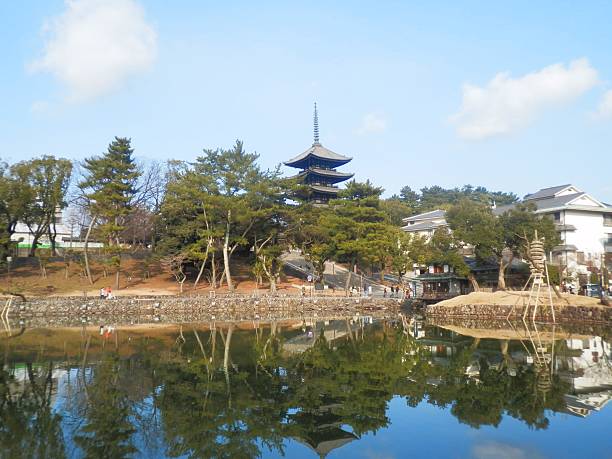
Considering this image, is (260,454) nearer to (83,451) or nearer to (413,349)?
(83,451)

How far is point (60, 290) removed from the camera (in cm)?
4209

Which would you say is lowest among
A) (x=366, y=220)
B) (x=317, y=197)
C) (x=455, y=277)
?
(x=455, y=277)

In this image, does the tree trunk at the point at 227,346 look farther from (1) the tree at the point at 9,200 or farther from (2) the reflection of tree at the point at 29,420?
(1) the tree at the point at 9,200

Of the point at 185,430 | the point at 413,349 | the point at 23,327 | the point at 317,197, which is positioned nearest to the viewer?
the point at 185,430

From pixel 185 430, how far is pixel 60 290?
36205 millimetres

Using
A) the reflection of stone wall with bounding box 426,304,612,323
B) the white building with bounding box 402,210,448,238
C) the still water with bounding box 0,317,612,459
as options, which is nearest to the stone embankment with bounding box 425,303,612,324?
the reflection of stone wall with bounding box 426,304,612,323

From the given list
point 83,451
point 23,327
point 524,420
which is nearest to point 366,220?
point 23,327

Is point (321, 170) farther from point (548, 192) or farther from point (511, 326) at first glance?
point (511, 326)

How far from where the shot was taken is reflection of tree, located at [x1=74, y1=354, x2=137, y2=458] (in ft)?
31.2

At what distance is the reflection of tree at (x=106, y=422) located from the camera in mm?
9500

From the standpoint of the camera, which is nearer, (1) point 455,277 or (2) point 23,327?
(2) point 23,327

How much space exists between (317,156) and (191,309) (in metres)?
35.5

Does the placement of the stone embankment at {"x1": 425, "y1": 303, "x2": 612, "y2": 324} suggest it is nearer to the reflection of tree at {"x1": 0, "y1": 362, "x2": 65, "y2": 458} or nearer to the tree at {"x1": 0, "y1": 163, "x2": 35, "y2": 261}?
the reflection of tree at {"x1": 0, "y1": 362, "x2": 65, "y2": 458}

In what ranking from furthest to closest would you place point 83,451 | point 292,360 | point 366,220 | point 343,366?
point 366,220, point 292,360, point 343,366, point 83,451
